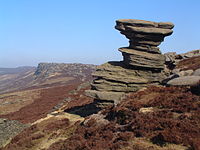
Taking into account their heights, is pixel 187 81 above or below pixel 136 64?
below

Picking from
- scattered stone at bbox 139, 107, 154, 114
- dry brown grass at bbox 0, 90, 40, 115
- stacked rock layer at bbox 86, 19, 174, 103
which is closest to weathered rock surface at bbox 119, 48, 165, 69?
stacked rock layer at bbox 86, 19, 174, 103

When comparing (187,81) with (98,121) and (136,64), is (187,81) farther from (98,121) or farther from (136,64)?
(98,121)

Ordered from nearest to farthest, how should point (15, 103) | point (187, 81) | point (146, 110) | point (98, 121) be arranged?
point (146, 110) < point (98, 121) < point (187, 81) < point (15, 103)

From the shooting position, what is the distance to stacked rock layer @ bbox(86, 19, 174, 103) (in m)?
27.0

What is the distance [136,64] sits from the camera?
90.7 ft

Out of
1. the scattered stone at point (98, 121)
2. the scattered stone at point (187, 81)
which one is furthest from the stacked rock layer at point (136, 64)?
the scattered stone at point (98, 121)

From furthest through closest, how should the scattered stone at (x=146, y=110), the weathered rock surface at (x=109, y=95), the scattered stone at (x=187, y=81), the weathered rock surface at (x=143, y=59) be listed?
the weathered rock surface at (x=143, y=59) → the weathered rock surface at (x=109, y=95) → the scattered stone at (x=187, y=81) → the scattered stone at (x=146, y=110)

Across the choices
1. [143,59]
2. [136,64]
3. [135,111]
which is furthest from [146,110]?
[143,59]

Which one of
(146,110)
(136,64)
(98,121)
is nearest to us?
(146,110)

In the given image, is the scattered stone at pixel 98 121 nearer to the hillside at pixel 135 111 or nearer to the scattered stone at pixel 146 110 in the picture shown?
the hillside at pixel 135 111

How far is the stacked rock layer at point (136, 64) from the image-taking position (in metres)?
27.0

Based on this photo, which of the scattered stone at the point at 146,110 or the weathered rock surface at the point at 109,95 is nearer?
the scattered stone at the point at 146,110

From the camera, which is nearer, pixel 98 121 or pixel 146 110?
pixel 146 110

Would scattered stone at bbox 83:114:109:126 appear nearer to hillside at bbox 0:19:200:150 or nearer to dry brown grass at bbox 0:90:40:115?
hillside at bbox 0:19:200:150
